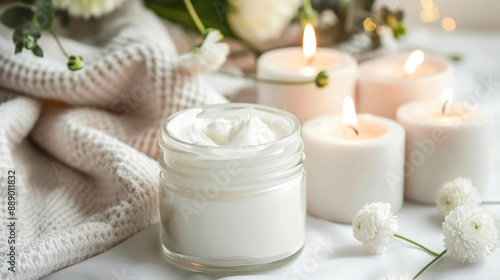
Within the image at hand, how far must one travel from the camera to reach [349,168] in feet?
2.28

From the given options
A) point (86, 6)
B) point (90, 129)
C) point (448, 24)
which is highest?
point (86, 6)

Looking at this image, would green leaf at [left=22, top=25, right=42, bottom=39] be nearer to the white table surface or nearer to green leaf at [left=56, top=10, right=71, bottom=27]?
green leaf at [left=56, top=10, right=71, bottom=27]

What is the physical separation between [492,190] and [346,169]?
0.21m

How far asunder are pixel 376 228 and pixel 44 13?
1.67 ft

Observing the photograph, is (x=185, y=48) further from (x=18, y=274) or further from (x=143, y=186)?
(x=18, y=274)

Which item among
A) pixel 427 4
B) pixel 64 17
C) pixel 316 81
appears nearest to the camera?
pixel 316 81

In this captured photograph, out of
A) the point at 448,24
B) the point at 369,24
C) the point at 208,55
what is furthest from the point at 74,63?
the point at 448,24

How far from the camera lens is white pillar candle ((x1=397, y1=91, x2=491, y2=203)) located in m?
0.73

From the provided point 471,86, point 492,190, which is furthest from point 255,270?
point 471,86

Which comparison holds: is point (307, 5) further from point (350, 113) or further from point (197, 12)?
point (350, 113)

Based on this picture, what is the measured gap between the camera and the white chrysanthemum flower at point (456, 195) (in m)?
0.70

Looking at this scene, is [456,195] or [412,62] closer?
[456,195]

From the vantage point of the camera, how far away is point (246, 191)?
0.59 m

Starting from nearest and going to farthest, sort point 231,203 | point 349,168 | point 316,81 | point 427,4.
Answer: point 231,203 → point 349,168 → point 316,81 → point 427,4
